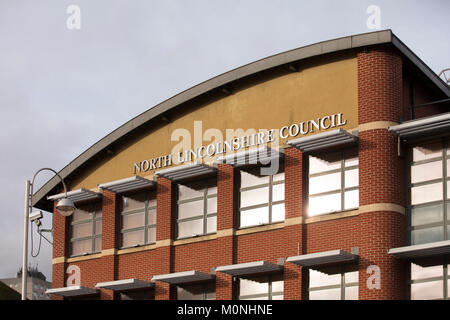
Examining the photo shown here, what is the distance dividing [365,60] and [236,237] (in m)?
7.90

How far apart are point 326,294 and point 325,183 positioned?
3.81 metres

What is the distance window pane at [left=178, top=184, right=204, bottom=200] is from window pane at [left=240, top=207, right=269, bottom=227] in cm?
243

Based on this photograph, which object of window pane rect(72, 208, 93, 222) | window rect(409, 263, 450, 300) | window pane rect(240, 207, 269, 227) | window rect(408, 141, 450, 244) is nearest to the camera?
window rect(409, 263, 450, 300)

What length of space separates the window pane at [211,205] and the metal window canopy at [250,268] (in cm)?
284

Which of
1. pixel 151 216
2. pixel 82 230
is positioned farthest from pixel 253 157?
pixel 82 230

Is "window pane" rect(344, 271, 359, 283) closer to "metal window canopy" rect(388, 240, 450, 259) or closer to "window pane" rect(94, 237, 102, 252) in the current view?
"metal window canopy" rect(388, 240, 450, 259)

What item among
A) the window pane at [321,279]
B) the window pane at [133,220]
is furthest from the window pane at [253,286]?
the window pane at [133,220]

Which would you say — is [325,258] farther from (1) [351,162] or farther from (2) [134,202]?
(2) [134,202]

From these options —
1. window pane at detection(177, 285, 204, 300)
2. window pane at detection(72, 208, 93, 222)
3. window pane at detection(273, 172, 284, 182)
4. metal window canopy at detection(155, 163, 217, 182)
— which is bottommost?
window pane at detection(177, 285, 204, 300)

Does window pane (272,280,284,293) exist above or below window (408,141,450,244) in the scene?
below

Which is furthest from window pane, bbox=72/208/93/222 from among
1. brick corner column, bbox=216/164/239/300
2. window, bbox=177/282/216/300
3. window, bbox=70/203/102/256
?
brick corner column, bbox=216/164/239/300

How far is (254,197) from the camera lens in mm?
35219

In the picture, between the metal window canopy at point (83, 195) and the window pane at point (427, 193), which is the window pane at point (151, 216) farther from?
the window pane at point (427, 193)

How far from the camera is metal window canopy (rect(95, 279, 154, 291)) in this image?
122ft
